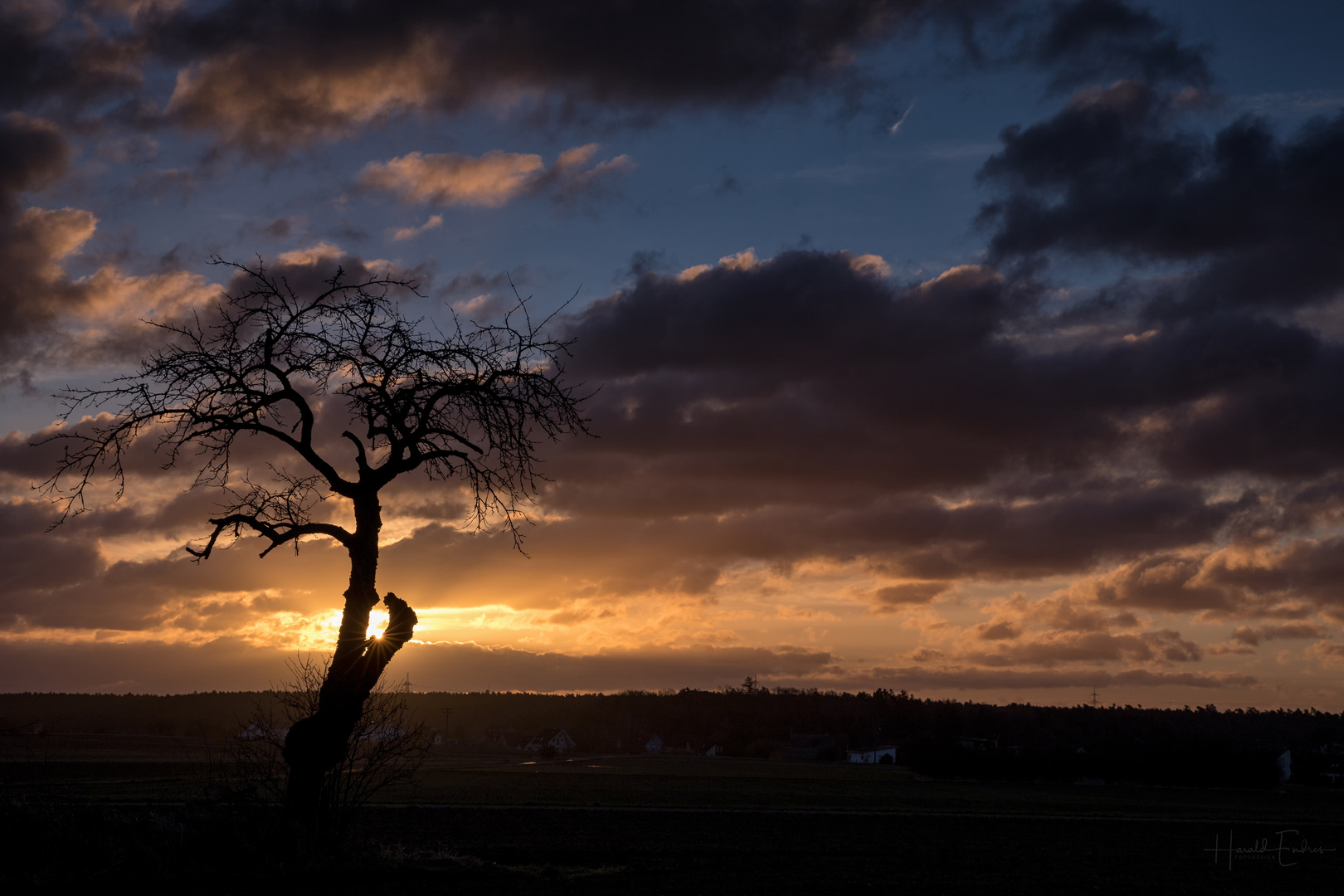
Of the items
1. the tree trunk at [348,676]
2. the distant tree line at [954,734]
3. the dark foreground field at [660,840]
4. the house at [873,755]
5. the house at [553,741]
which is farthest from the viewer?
the house at [553,741]

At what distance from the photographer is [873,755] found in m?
143

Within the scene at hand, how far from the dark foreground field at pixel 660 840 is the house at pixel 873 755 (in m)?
72.4

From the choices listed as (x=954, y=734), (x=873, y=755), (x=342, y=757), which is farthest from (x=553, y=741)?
(x=342, y=757)

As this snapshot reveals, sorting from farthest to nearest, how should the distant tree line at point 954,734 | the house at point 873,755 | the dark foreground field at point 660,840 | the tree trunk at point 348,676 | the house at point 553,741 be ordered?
the house at point 553,741
the house at point 873,755
the distant tree line at point 954,734
the tree trunk at point 348,676
the dark foreground field at point 660,840

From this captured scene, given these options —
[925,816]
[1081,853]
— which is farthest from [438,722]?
[1081,853]

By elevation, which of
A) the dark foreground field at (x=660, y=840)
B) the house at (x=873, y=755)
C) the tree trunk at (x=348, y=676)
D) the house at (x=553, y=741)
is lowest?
the house at (x=553, y=741)

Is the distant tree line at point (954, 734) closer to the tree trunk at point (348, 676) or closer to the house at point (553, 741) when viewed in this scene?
the house at point (553, 741)

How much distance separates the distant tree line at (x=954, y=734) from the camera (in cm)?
9056

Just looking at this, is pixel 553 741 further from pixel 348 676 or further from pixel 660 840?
pixel 348 676

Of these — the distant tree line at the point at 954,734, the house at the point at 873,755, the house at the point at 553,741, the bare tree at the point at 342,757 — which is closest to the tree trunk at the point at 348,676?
the bare tree at the point at 342,757

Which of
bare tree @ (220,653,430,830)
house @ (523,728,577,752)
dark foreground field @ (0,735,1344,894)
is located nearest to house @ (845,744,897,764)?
house @ (523,728,577,752)

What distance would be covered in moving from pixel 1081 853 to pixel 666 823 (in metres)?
12.6

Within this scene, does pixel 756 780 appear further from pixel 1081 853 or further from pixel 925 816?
pixel 1081 853

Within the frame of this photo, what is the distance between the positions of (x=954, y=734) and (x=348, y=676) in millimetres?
125948
